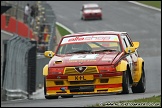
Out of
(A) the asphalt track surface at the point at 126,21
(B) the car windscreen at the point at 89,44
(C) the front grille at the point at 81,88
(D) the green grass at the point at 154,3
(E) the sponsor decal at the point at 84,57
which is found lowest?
(A) the asphalt track surface at the point at 126,21

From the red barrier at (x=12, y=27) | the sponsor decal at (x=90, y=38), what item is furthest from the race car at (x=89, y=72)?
the red barrier at (x=12, y=27)

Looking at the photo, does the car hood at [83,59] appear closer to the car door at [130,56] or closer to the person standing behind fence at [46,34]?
the car door at [130,56]

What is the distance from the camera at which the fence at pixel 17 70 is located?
66.3 ft

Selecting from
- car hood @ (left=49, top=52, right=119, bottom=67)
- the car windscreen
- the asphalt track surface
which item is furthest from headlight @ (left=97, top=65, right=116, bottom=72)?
the asphalt track surface

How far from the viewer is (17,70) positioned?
67.7ft

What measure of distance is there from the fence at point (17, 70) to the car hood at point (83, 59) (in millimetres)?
5388

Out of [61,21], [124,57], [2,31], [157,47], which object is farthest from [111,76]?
[61,21]

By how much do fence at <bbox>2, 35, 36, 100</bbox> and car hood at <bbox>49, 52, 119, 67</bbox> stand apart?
5388mm

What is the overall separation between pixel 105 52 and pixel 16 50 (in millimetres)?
5924

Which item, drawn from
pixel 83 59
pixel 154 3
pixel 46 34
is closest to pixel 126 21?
pixel 154 3

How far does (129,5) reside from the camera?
2520 inches

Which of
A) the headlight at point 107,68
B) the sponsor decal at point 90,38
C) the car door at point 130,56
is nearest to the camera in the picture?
the headlight at point 107,68

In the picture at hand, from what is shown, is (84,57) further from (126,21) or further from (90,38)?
(126,21)

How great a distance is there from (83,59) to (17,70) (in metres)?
6.42
